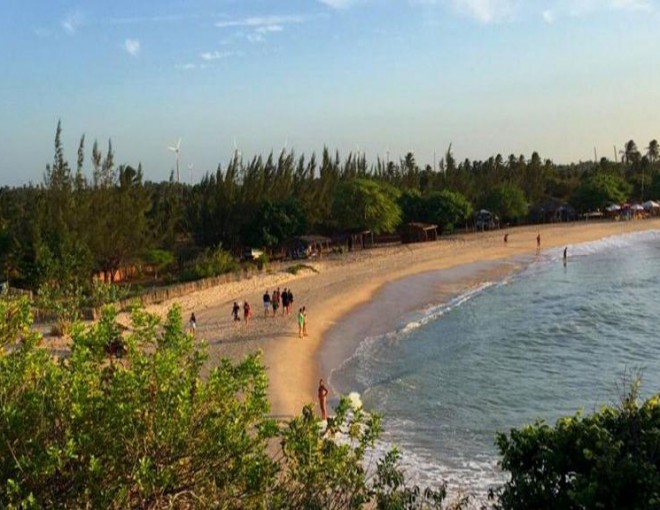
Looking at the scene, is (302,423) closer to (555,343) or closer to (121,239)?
(555,343)

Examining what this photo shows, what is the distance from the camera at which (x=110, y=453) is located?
208 inches

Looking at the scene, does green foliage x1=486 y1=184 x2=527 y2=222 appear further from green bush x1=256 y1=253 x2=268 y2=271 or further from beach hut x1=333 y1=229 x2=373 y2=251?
green bush x1=256 y1=253 x2=268 y2=271

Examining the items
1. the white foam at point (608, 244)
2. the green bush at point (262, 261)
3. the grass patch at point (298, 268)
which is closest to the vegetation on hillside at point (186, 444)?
the grass patch at point (298, 268)

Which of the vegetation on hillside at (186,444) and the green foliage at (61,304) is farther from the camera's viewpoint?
the green foliage at (61,304)

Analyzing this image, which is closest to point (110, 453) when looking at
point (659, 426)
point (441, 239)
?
point (659, 426)

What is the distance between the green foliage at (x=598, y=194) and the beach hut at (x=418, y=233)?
26.7 m

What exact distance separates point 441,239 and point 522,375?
37.5 m

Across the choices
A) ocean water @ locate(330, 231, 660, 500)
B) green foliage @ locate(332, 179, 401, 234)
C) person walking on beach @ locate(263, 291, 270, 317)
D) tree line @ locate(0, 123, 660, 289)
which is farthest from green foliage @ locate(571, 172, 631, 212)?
person walking on beach @ locate(263, 291, 270, 317)

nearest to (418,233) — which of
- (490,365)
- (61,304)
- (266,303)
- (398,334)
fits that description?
(398,334)

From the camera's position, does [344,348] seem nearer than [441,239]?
Yes

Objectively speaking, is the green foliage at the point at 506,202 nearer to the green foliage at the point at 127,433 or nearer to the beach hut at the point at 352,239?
the beach hut at the point at 352,239

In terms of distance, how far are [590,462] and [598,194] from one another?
73.0m

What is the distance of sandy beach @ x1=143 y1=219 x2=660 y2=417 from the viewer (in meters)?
20.9

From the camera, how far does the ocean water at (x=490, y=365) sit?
51.3 ft
